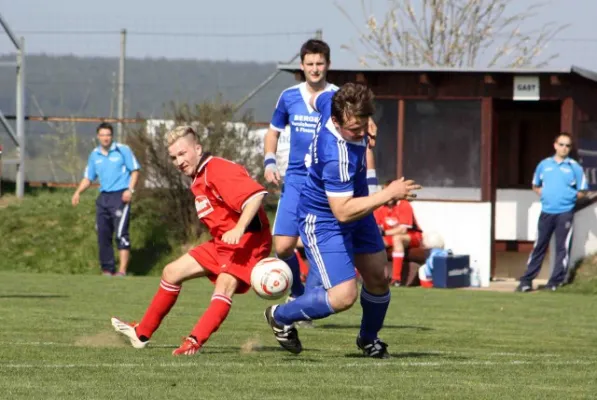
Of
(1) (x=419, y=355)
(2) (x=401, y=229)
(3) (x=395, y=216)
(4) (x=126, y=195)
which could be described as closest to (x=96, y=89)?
(4) (x=126, y=195)

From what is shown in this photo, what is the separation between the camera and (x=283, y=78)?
97.1 ft

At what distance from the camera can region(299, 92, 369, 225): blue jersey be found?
8.19 metres

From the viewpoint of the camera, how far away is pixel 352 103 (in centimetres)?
811

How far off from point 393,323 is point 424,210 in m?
8.39

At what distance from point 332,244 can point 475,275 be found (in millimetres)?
12154

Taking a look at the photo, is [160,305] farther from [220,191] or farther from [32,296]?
[32,296]

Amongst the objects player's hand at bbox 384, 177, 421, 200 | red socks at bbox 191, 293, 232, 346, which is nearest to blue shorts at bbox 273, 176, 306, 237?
red socks at bbox 191, 293, 232, 346

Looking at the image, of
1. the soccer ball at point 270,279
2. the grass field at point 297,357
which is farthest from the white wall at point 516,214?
the soccer ball at point 270,279

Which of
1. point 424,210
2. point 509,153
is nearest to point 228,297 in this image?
point 424,210

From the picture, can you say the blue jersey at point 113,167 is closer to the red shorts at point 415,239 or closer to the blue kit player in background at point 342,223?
the red shorts at point 415,239

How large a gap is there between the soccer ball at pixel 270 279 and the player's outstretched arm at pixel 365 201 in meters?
0.68

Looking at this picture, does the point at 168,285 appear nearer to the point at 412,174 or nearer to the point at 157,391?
the point at 157,391

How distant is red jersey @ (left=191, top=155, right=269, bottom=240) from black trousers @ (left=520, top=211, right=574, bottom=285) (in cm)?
1056

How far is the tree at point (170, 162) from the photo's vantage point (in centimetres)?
2306
